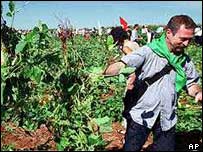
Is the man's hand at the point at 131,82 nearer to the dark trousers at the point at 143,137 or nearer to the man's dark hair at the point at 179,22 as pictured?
the dark trousers at the point at 143,137

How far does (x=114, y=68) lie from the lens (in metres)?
3.53

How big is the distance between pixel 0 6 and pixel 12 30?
24 cm

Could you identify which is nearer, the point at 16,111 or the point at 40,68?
the point at 40,68

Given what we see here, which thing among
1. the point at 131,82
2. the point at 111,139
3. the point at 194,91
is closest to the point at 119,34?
the point at 131,82

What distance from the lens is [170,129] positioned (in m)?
4.09

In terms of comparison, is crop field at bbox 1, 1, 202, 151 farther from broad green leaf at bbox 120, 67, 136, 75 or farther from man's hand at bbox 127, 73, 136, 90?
man's hand at bbox 127, 73, 136, 90

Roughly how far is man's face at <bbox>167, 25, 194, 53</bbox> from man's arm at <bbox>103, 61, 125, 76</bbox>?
459 millimetres

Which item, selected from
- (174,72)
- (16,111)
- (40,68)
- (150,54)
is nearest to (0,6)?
(40,68)

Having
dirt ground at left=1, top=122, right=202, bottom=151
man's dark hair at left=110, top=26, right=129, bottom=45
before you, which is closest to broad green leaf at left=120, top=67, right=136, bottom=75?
man's dark hair at left=110, top=26, right=129, bottom=45

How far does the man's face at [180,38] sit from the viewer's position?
374 centimetres

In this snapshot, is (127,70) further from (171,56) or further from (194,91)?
(194,91)

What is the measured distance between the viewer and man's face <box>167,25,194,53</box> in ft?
12.3

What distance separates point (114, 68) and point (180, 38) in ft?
1.93

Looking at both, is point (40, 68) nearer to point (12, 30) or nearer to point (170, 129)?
point (12, 30)
